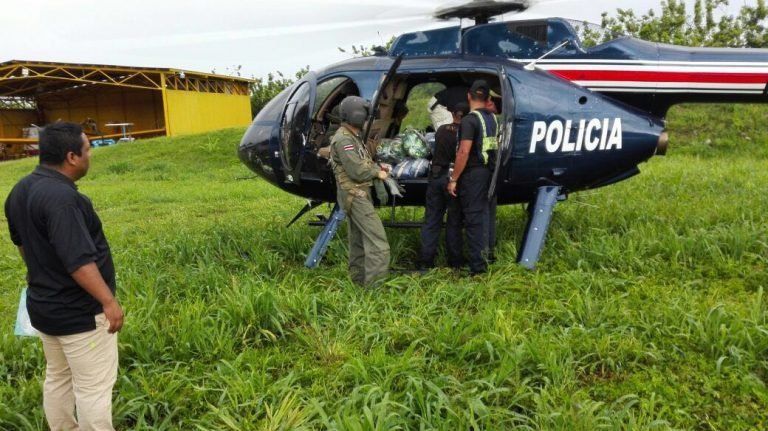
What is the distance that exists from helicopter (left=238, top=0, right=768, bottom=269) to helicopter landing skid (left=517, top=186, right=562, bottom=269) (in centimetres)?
1

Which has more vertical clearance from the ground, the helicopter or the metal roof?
the metal roof

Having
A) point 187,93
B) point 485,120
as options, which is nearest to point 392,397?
point 485,120

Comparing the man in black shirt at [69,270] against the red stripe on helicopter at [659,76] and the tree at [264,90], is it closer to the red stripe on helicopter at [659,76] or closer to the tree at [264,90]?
the red stripe on helicopter at [659,76]

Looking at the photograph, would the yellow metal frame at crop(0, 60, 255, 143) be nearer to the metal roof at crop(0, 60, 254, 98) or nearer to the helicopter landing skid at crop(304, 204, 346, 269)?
the metal roof at crop(0, 60, 254, 98)

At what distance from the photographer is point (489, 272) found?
15.7 ft

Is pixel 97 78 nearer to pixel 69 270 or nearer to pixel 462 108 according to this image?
pixel 462 108

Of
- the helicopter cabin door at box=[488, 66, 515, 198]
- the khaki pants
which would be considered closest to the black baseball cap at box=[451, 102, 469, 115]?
the helicopter cabin door at box=[488, 66, 515, 198]

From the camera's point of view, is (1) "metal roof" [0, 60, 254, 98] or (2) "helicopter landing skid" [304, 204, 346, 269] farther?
(1) "metal roof" [0, 60, 254, 98]

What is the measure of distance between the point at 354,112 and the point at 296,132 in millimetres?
1074

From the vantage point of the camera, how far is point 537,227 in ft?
16.2

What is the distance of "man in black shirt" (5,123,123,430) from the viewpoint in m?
2.33

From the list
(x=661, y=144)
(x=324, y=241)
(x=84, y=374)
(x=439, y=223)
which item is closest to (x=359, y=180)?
(x=324, y=241)

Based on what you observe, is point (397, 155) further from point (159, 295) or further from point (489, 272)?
point (159, 295)

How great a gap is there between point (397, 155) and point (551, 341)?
107 inches
